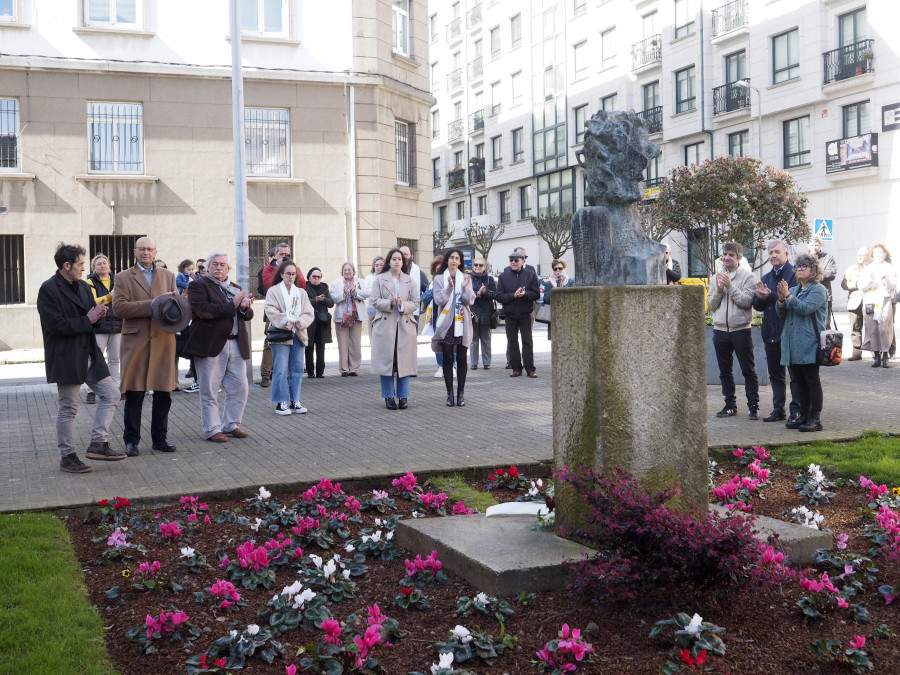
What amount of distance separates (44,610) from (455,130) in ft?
208

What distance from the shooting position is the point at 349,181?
26.1 metres

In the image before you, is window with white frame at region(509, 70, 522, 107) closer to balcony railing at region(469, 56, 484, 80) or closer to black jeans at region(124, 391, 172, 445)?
balcony railing at region(469, 56, 484, 80)

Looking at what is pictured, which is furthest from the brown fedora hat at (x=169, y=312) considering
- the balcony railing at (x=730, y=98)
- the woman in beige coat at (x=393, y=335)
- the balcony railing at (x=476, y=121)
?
the balcony railing at (x=476, y=121)

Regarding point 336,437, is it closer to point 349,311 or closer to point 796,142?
point 349,311

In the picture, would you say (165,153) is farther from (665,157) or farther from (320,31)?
(665,157)

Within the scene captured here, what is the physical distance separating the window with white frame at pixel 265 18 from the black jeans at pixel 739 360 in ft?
60.0

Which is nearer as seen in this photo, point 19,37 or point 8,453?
point 8,453

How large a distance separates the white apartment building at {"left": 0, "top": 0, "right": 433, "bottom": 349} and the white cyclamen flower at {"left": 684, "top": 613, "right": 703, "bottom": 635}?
22.4 meters

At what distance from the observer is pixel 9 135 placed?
946 inches

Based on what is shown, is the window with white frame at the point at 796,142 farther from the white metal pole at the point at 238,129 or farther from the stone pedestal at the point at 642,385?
the stone pedestal at the point at 642,385

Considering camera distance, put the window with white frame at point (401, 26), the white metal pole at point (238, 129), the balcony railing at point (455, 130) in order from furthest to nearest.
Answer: the balcony railing at point (455, 130), the window with white frame at point (401, 26), the white metal pole at point (238, 129)

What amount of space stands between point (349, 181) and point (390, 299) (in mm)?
14594

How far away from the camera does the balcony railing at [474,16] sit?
2442 inches

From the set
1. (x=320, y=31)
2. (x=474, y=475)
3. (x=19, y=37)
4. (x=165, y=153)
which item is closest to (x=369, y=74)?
(x=320, y=31)
